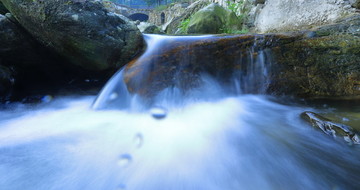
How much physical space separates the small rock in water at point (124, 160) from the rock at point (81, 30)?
2.36m

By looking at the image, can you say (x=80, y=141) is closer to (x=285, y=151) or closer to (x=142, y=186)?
(x=142, y=186)

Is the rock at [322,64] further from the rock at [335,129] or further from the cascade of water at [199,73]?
the rock at [335,129]

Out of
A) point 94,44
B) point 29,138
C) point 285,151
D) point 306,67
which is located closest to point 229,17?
point 306,67

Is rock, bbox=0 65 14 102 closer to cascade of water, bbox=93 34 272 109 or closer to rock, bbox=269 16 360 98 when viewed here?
cascade of water, bbox=93 34 272 109

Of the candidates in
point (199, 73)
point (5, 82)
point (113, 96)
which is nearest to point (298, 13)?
point (199, 73)

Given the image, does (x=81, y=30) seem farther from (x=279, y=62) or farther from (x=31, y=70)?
(x=279, y=62)

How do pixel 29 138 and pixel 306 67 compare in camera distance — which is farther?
pixel 306 67

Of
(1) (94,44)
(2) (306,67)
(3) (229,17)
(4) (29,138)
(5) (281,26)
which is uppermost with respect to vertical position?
(3) (229,17)

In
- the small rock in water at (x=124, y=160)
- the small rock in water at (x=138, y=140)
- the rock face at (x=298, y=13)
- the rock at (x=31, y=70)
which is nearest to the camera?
the small rock in water at (x=124, y=160)

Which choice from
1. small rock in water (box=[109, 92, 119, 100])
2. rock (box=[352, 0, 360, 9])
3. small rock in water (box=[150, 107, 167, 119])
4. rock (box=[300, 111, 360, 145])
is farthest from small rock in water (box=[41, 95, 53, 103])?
rock (box=[352, 0, 360, 9])

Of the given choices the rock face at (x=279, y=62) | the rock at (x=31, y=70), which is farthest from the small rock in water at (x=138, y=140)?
the rock at (x=31, y=70)

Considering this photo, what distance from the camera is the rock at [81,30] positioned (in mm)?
3131

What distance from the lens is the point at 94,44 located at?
3.33 metres

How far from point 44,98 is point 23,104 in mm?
343
